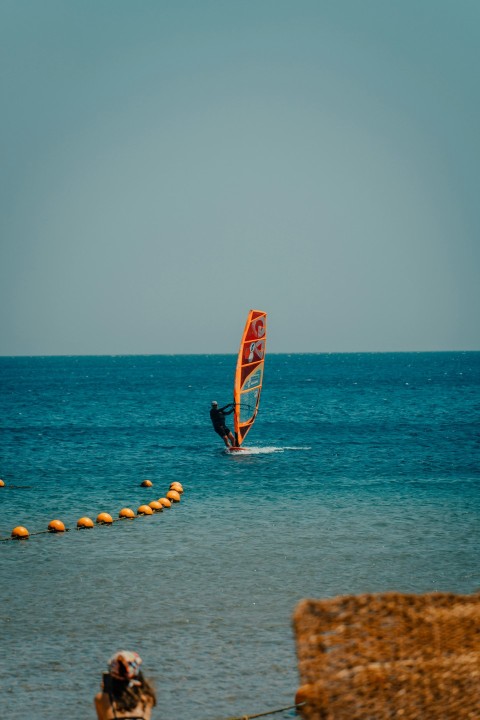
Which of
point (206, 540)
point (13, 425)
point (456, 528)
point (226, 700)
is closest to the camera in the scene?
point (226, 700)

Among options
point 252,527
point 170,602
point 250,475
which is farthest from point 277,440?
point 170,602

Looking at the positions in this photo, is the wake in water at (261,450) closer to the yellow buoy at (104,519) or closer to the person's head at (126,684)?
the yellow buoy at (104,519)

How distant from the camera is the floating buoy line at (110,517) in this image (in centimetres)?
2116

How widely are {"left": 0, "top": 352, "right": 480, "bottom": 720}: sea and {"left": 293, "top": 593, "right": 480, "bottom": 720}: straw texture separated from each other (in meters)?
4.01

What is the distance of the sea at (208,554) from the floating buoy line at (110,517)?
30 centimetres

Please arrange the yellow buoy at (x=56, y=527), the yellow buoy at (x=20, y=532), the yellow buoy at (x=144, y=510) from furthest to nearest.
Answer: the yellow buoy at (x=144, y=510) < the yellow buoy at (x=56, y=527) < the yellow buoy at (x=20, y=532)

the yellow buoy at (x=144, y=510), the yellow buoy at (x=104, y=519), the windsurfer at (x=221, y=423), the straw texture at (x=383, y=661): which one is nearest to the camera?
the straw texture at (x=383, y=661)

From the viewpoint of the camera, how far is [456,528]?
22.1m

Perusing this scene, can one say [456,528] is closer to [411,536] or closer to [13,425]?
[411,536]

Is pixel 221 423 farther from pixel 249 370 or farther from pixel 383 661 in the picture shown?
pixel 383 661

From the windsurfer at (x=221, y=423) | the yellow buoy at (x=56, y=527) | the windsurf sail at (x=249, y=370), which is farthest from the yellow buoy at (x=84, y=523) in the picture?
the windsurf sail at (x=249, y=370)

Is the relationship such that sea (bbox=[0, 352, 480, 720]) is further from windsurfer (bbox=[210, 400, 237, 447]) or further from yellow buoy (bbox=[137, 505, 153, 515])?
windsurfer (bbox=[210, 400, 237, 447])

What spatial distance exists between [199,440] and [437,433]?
566 inches

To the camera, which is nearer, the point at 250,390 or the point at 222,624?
the point at 222,624
